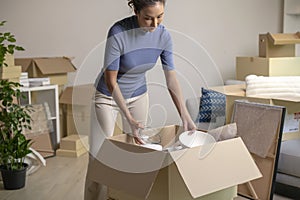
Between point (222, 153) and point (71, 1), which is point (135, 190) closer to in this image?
point (222, 153)

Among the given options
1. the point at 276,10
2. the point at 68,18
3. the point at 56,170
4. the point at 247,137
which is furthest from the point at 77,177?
the point at 276,10

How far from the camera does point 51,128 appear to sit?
3756 mm

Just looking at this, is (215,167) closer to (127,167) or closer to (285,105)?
(127,167)

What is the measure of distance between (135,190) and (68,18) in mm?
3019

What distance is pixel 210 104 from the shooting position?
304 centimetres

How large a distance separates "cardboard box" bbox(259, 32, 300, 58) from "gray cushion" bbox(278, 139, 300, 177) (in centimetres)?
95

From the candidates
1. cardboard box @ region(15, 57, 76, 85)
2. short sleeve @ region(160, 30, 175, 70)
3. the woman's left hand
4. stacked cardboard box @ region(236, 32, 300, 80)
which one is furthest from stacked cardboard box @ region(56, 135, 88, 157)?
the woman's left hand

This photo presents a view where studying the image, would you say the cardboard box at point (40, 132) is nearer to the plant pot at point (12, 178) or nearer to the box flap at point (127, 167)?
the plant pot at point (12, 178)

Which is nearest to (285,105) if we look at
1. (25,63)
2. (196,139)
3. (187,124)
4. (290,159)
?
(290,159)

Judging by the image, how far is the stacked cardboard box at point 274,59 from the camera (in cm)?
303

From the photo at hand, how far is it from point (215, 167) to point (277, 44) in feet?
6.82

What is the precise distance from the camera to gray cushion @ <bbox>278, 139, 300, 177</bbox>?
2.39 m

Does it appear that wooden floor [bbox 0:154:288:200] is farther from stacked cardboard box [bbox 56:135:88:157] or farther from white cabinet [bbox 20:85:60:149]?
Result: white cabinet [bbox 20:85:60:149]

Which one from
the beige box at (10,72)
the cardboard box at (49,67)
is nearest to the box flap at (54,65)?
the cardboard box at (49,67)
